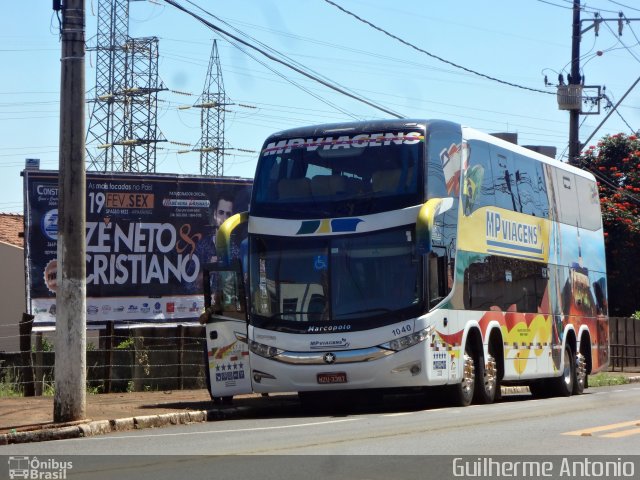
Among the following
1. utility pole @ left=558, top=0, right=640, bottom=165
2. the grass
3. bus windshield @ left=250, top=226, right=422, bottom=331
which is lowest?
the grass

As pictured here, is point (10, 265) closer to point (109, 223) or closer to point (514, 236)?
point (109, 223)

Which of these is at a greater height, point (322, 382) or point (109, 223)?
point (109, 223)

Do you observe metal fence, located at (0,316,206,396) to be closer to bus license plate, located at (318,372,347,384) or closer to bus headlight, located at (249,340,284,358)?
bus headlight, located at (249,340,284,358)

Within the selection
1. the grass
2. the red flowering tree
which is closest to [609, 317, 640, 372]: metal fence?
the red flowering tree

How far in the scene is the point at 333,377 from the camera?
1711cm

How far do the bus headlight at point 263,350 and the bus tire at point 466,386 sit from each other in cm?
311

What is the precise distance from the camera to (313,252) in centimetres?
1759

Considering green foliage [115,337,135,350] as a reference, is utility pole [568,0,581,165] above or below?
above

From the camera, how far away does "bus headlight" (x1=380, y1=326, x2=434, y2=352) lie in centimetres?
1697

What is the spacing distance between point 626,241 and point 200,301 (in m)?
18.6

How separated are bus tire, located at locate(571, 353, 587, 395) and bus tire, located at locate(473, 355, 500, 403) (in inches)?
179

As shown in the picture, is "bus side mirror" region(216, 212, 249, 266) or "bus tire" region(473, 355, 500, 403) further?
"bus tire" region(473, 355, 500, 403)
